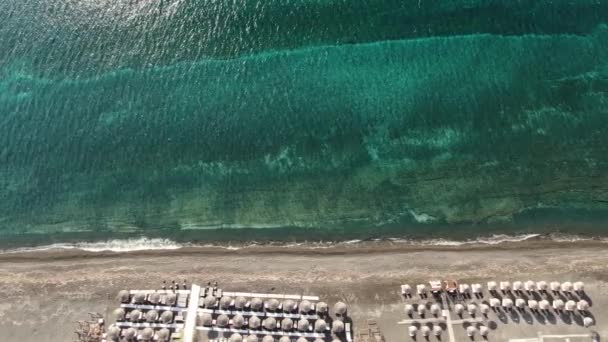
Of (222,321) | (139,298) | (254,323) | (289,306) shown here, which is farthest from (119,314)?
(289,306)

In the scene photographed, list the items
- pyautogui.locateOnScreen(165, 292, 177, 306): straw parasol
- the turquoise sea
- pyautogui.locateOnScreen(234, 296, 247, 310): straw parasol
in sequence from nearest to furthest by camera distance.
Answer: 1. pyautogui.locateOnScreen(234, 296, 247, 310): straw parasol
2. pyautogui.locateOnScreen(165, 292, 177, 306): straw parasol
3. the turquoise sea

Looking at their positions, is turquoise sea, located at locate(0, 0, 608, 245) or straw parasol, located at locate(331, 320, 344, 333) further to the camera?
turquoise sea, located at locate(0, 0, 608, 245)

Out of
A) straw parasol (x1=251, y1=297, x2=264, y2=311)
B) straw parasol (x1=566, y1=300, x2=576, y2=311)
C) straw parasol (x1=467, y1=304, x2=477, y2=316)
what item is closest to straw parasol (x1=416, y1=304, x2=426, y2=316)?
straw parasol (x1=467, y1=304, x2=477, y2=316)

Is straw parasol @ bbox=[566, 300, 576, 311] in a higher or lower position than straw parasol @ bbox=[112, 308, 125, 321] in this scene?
lower

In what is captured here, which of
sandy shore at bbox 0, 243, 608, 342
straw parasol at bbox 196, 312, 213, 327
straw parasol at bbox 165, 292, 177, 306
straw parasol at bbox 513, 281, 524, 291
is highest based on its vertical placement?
sandy shore at bbox 0, 243, 608, 342

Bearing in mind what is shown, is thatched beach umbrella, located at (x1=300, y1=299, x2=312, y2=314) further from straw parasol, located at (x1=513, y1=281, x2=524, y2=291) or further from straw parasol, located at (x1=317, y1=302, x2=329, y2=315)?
straw parasol, located at (x1=513, y1=281, x2=524, y2=291)

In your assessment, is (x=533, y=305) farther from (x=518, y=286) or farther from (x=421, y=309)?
(x=421, y=309)

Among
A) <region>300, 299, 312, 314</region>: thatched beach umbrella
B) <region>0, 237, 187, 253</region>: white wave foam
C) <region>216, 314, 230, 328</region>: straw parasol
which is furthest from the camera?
<region>0, 237, 187, 253</region>: white wave foam
